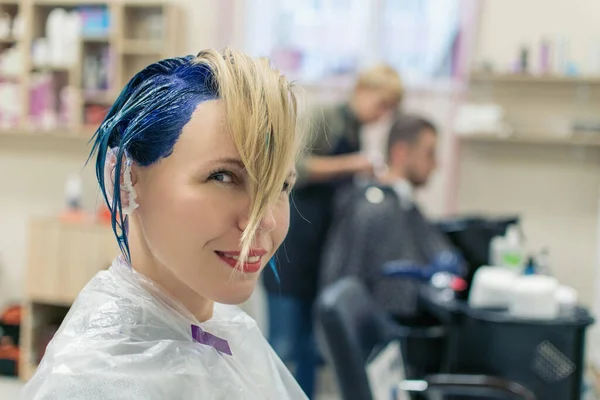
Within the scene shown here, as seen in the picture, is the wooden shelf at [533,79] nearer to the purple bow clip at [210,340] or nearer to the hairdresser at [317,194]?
the hairdresser at [317,194]

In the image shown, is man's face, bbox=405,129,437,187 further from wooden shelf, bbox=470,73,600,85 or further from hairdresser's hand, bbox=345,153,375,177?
wooden shelf, bbox=470,73,600,85

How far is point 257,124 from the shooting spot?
77 cm

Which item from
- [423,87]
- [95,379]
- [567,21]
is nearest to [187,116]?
[95,379]

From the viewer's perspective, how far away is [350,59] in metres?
3.97

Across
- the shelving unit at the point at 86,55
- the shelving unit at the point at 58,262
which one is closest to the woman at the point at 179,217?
the shelving unit at the point at 58,262

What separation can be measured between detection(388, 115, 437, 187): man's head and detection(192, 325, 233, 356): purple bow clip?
2.07m

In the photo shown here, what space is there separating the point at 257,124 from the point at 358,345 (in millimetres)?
1045

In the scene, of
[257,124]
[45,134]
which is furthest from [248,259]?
[45,134]

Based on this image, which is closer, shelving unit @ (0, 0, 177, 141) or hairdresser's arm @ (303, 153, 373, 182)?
hairdresser's arm @ (303, 153, 373, 182)

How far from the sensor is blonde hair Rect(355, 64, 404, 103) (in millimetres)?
3014

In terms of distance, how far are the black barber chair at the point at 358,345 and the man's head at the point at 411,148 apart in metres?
0.95

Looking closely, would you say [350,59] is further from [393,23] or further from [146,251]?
[146,251]

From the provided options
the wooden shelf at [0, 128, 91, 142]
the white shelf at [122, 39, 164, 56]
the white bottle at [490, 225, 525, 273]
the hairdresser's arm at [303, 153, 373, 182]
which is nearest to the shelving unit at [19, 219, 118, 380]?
the wooden shelf at [0, 128, 91, 142]

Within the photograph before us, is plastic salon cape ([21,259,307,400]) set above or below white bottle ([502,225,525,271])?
above
